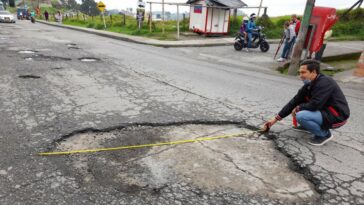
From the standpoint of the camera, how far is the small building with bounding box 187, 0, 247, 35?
20000 mm

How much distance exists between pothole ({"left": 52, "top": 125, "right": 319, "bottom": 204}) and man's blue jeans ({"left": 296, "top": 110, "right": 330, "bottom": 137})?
1.82 ft

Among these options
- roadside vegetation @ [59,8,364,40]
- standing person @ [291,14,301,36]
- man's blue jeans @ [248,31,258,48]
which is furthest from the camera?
roadside vegetation @ [59,8,364,40]

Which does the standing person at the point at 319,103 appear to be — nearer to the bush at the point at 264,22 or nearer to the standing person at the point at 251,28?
the standing person at the point at 251,28

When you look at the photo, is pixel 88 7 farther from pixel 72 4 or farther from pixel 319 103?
pixel 319 103

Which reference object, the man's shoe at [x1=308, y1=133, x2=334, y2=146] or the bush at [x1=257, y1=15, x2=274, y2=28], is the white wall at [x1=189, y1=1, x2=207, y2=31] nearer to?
the bush at [x1=257, y1=15, x2=274, y2=28]

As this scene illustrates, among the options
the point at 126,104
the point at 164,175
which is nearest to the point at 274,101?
the point at 126,104

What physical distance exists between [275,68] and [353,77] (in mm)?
2682

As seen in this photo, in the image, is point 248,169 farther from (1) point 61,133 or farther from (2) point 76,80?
(2) point 76,80

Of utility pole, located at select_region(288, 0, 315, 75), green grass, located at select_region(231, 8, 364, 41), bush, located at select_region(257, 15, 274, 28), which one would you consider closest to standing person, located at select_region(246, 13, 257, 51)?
utility pole, located at select_region(288, 0, 315, 75)

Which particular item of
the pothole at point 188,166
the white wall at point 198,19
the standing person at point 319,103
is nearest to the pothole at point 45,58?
the pothole at point 188,166

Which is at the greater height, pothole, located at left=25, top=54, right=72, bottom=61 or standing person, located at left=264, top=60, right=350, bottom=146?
standing person, located at left=264, top=60, right=350, bottom=146

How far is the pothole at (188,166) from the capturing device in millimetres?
3105

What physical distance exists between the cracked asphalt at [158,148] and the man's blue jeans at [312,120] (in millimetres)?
237

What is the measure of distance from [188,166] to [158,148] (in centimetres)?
59
